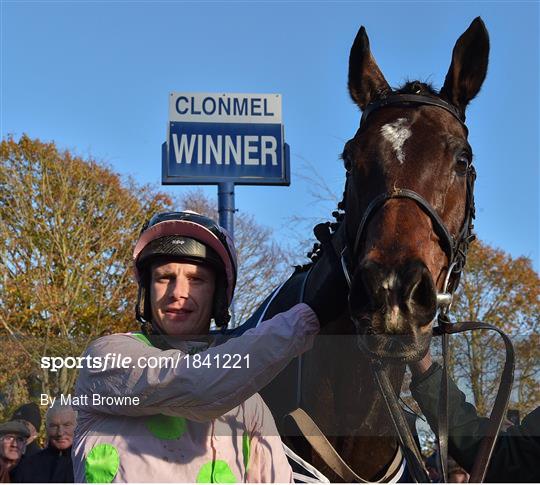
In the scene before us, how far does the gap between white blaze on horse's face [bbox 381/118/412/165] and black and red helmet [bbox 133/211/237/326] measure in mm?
815

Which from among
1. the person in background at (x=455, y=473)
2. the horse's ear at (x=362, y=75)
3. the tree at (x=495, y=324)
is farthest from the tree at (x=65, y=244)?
A: the horse's ear at (x=362, y=75)

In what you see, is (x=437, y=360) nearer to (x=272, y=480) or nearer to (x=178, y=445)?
(x=272, y=480)

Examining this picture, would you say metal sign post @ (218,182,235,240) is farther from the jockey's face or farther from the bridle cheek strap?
the jockey's face

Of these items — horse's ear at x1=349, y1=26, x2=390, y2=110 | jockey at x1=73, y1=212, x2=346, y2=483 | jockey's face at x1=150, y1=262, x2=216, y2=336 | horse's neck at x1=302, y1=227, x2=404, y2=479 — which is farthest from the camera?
horse's ear at x1=349, y1=26, x2=390, y2=110

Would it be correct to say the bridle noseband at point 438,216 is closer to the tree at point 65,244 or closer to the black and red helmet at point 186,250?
the black and red helmet at point 186,250

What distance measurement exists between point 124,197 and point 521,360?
1682cm

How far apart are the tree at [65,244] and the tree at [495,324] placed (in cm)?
717

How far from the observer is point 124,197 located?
20.6m

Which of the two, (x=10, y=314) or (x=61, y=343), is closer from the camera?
(x=61, y=343)

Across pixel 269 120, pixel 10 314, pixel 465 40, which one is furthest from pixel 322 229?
pixel 10 314

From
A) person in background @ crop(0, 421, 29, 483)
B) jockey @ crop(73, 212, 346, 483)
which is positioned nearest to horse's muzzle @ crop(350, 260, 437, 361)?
jockey @ crop(73, 212, 346, 483)

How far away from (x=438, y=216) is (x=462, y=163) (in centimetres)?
40

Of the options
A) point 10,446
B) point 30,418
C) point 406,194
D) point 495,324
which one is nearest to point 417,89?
point 406,194

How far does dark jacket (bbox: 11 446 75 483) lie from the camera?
5574mm
